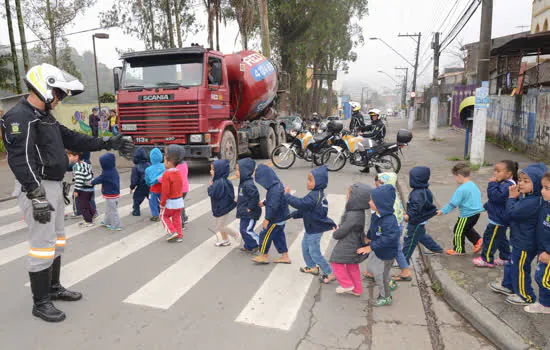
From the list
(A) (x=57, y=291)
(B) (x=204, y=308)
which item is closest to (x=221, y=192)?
(B) (x=204, y=308)

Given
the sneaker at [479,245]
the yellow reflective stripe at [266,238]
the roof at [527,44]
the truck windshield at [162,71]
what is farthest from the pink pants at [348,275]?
the roof at [527,44]

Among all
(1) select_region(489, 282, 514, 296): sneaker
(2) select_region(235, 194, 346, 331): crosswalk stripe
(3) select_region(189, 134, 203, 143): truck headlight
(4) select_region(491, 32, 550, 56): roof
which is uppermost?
(4) select_region(491, 32, 550, 56): roof

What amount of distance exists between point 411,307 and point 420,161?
10.6m

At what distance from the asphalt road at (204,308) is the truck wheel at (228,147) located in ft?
18.4

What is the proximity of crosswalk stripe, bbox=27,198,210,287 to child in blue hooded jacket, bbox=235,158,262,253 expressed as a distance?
1585mm

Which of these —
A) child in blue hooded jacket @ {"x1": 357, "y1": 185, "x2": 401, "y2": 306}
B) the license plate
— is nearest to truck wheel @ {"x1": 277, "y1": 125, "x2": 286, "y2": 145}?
the license plate

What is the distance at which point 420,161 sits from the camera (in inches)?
544

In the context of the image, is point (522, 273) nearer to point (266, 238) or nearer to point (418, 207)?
point (418, 207)

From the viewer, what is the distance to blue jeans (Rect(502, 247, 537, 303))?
377 centimetres

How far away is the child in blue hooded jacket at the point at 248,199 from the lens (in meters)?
5.08

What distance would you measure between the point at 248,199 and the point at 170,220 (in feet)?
4.89

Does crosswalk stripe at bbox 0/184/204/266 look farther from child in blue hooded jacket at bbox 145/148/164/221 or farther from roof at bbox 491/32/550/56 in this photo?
roof at bbox 491/32/550/56

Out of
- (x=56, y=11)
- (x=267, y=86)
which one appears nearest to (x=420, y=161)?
(x=267, y=86)

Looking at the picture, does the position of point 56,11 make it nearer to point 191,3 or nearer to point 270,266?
point 191,3
